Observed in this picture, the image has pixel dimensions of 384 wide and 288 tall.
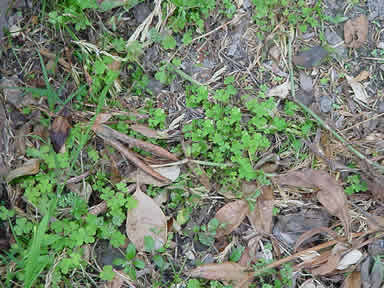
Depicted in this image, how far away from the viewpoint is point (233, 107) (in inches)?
112

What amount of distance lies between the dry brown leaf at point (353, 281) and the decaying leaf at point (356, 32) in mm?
1627

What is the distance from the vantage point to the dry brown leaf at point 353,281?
267 centimetres

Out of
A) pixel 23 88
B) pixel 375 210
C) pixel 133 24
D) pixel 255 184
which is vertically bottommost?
pixel 375 210

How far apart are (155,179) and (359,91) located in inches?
63.5

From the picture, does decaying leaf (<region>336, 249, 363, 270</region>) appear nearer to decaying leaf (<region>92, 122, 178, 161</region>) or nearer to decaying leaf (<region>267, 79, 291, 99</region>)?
decaying leaf (<region>267, 79, 291, 99</region>)

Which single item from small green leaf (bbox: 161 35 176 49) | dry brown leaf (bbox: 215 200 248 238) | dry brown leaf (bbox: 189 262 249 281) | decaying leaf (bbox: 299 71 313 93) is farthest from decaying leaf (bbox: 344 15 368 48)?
dry brown leaf (bbox: 189 262 249 281)

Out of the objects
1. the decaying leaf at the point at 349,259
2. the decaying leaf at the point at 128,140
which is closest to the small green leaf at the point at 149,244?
the decaying leaf at the point at 128,140

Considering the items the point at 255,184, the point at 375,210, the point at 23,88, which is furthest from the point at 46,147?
the point at 375,210

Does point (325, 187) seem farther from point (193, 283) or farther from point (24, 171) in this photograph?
point (24, 171)

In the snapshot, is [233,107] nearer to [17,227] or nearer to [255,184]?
[255,184]

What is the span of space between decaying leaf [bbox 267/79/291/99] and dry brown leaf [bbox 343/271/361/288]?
1306 mm

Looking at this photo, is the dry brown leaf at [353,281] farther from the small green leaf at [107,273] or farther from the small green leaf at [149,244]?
the small green leaf at [107,273]

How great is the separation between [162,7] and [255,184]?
4.69ft

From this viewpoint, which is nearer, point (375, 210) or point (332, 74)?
point (375, 210)
